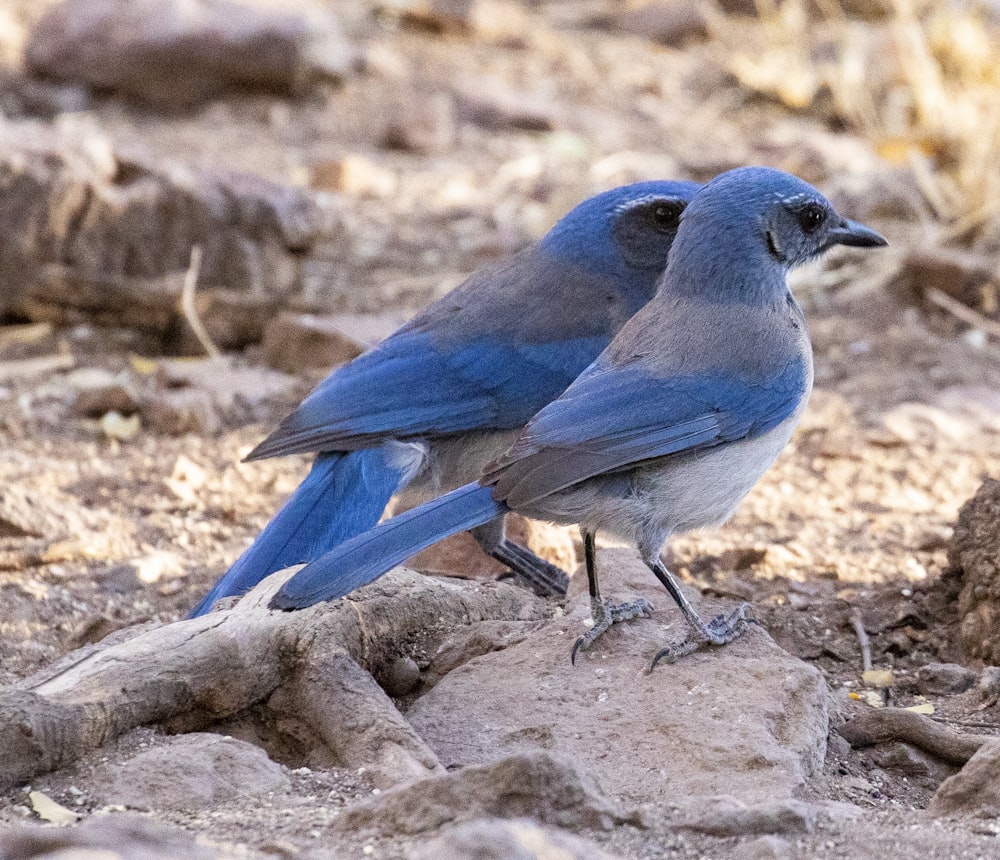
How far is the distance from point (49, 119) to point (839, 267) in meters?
5.19

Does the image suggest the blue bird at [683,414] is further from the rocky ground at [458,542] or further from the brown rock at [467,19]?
the brown rock at [467,19]

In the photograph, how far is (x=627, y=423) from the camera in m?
3.81

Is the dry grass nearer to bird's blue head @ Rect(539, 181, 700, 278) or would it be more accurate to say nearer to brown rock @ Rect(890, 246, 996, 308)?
brown rock @ Rect(890, 246, 996, 308)

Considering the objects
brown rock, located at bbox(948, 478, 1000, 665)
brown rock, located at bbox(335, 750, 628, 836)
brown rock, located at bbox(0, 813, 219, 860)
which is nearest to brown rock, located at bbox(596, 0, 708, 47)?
brown rock, located at bbox(948, 478, 1000, 665)

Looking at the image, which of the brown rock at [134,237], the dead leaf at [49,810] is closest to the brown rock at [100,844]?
the dead leaf at [49,810]

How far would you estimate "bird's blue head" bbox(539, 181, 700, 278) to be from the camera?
5016 mm

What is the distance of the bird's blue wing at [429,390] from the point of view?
4.50 m

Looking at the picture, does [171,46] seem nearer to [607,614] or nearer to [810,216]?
[810,216]

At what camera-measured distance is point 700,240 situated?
13.9ft

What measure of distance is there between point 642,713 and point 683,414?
0.85 metres

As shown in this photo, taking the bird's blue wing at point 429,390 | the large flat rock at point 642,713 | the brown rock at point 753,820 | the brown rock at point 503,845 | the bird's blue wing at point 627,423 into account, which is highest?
the brown rock at point 503,845

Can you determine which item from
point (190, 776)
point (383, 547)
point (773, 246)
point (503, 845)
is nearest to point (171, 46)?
point (773, 246)

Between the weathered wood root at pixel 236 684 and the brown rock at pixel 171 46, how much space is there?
7.05 m

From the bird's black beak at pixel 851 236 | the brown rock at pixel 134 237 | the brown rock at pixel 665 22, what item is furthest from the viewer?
the brown rock at pixel 665 22
